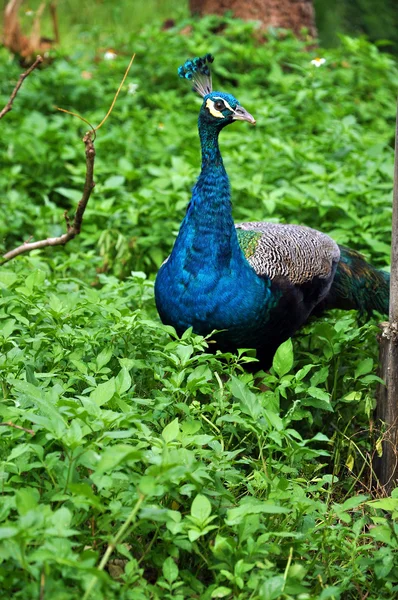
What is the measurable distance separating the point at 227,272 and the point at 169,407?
29.1 inches

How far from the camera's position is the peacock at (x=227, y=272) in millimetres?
2834

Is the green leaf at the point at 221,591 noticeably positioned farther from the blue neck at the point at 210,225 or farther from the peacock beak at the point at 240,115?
the peacock beak at the point at 240,115

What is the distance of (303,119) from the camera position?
5.45 metres

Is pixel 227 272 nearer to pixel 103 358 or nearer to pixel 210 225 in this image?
pixel 210 225

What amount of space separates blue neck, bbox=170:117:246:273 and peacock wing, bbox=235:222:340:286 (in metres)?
0.14

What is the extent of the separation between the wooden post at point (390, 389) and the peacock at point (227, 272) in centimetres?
42

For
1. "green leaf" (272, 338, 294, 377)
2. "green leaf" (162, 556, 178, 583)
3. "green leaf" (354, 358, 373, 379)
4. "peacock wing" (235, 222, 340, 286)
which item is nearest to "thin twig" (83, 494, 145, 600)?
"green leaf" (162, 556, 178, 583)

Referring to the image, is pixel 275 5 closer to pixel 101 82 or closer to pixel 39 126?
pixel 101 82

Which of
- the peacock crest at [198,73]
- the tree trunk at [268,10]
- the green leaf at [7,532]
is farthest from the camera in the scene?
the tree trunk at [268,10]

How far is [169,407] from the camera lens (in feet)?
7.34

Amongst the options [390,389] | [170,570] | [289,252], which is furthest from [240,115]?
[170,570]

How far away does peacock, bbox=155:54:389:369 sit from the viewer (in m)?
2.83

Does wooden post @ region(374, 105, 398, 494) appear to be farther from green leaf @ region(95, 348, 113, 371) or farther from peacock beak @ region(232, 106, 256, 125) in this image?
green leaf @ region(95, 348, 113, 371)

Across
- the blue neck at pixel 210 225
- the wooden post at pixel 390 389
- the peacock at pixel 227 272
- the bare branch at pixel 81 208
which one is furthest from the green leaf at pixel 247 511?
the bare branch at pixel 81 208
